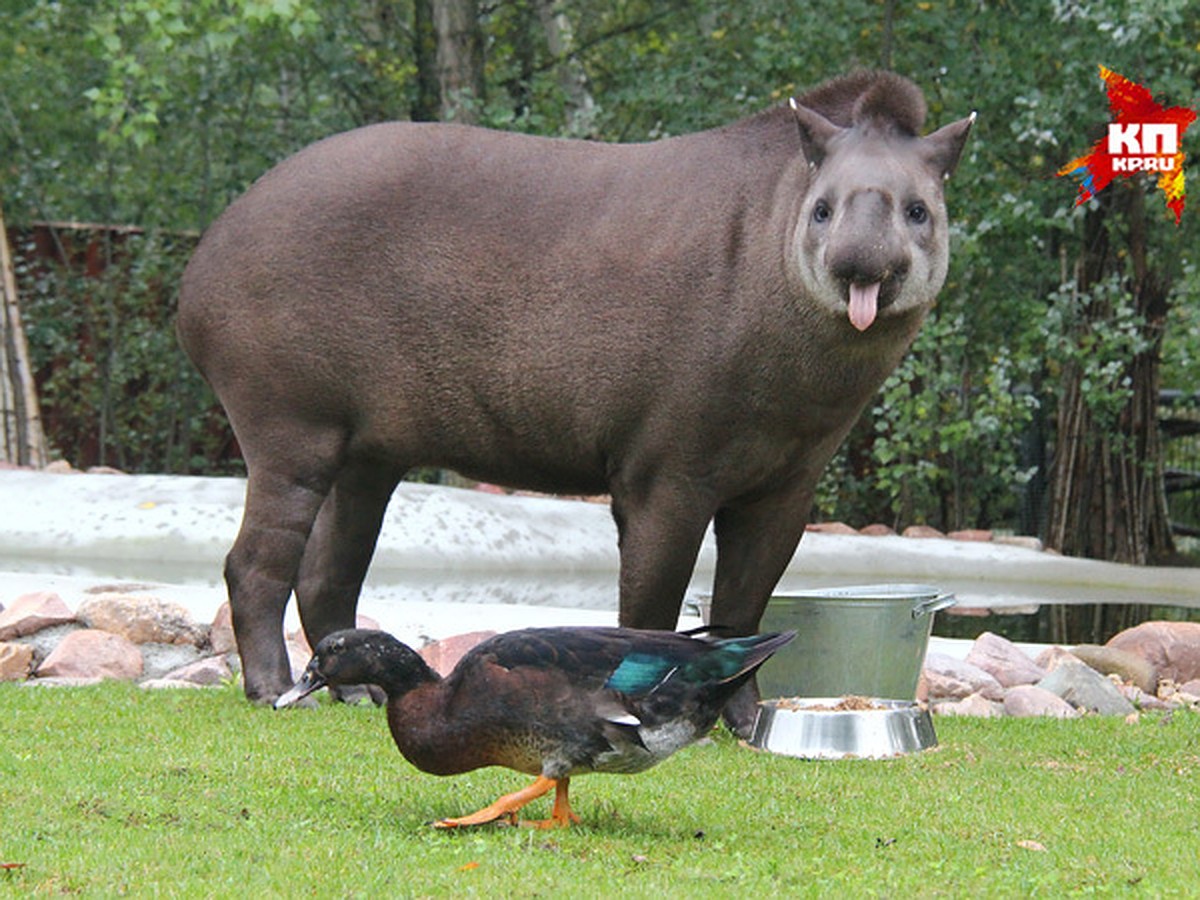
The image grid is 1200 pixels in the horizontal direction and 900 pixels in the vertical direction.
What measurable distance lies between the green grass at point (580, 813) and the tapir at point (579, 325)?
35.2 inches

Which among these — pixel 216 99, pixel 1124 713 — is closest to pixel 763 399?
pixel 1124 713

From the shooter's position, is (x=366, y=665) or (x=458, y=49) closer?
(x=366, y=665)

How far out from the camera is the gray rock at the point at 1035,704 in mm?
7648

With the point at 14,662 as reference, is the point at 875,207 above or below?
above

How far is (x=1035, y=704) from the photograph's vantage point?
7.69 metres

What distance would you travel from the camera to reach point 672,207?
22.2ft

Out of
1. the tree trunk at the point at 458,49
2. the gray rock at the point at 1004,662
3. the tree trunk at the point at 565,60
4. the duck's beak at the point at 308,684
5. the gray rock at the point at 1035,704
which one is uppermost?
the tree trunk at the point at 565,60

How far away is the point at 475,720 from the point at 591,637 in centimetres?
40

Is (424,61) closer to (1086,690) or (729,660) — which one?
(1086,690)

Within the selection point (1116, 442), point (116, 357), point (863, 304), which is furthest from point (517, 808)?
point (116, 357)

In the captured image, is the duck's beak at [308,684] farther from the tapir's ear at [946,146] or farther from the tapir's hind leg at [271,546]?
the tapir's ear at [946,146]

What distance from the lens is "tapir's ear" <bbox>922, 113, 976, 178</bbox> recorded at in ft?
20.9

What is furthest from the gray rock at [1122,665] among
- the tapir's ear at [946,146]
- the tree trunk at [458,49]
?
the tree trunk at [458,49]

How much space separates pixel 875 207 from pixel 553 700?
2.19m
